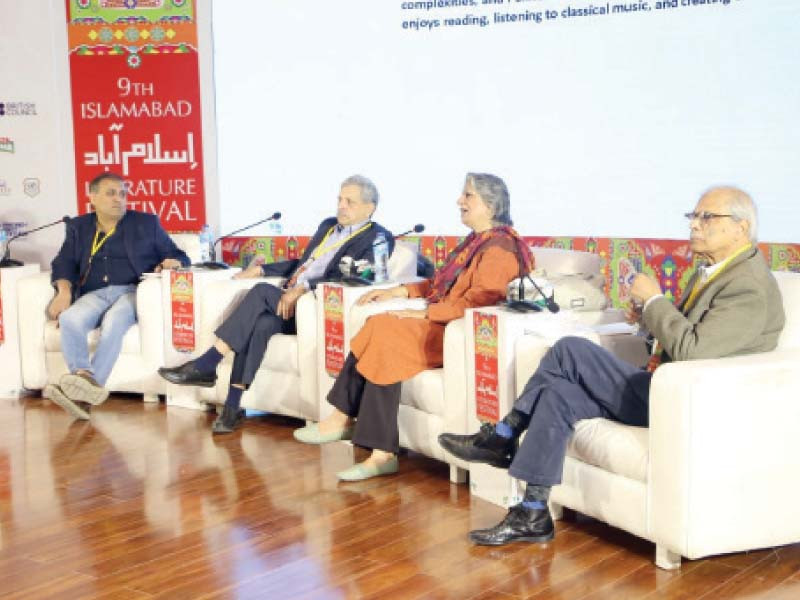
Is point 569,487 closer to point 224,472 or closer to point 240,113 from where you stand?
point 224,472

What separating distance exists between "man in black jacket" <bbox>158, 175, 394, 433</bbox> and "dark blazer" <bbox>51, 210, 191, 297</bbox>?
0.86 metres

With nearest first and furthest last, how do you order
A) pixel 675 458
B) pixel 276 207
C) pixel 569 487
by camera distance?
pixel 675 458 < pixel 569 487 < pixel 276 207

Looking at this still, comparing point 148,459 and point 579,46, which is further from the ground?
point 579,46

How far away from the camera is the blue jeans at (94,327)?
5745 mm

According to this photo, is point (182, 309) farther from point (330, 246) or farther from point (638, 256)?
point (638, 256)

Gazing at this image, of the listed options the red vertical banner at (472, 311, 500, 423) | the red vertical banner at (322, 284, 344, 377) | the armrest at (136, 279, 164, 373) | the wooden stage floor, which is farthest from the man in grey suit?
the armrest at (136, 279, 164, 373)

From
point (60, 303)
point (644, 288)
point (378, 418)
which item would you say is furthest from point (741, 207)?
point (60, 303)

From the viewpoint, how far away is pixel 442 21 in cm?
610

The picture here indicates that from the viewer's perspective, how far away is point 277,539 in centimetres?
385

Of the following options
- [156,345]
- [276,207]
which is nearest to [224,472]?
[156,345]

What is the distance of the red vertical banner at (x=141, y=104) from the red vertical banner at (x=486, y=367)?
9.99ft

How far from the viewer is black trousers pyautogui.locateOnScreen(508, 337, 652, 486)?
3.62 meters

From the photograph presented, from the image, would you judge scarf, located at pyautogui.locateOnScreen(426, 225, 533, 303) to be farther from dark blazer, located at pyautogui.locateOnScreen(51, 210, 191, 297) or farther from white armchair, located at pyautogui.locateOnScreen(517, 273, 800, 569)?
dark blazer, located at pyautogui.locateOnScreen(51, 210, 191, 297)

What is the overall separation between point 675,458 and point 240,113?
3.95m
